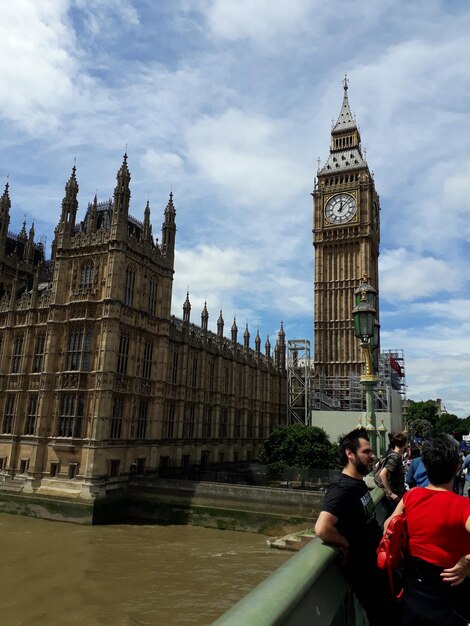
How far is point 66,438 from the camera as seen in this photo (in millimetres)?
36250

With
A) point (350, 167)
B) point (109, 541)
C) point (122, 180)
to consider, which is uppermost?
point (350, 167)

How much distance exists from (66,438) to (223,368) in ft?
72.0

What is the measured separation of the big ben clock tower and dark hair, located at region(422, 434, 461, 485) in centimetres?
6765

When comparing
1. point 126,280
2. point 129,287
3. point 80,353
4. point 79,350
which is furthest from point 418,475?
point 129,287

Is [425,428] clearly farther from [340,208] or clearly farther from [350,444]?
[340,208]

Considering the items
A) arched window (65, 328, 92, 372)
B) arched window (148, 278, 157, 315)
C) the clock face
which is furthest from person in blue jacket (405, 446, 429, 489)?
the clock face

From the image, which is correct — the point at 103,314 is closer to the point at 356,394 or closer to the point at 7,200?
the point at 7,200

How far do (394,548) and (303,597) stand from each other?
4.92 ft

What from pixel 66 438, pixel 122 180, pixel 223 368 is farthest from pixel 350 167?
pixel 66 438

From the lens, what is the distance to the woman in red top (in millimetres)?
3619

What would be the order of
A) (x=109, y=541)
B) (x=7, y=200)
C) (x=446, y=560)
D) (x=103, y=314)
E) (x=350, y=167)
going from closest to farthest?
(x=446, y=560) → (x=109, y=541) → (x=103, y=314) → (x=7, y=200) → (x=350, y=167)

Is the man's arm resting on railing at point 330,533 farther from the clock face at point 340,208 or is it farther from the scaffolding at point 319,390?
the clock face at point 340,208

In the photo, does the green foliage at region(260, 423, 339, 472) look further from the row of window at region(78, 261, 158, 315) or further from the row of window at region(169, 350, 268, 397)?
the row of window at region(78, 261, 158, 315)

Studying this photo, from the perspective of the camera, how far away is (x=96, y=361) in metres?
36.8
